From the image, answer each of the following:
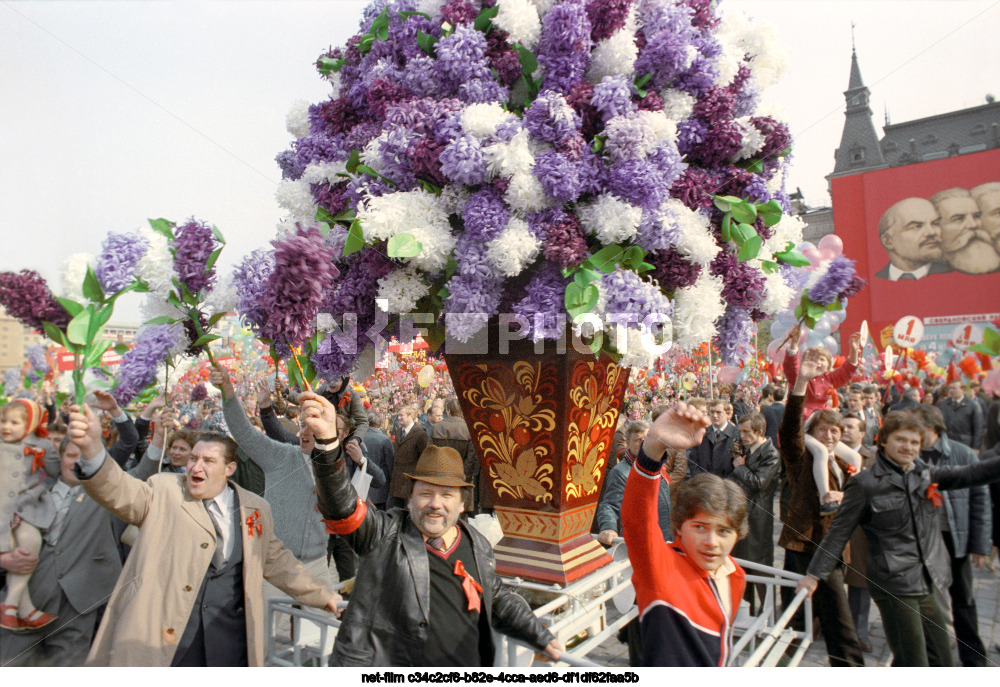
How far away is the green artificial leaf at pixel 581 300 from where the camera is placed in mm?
1354

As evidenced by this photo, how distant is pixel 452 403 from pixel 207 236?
10.3 ft

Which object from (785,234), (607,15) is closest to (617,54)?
(607,15)

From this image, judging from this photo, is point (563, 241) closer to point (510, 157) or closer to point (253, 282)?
point (510, 157)

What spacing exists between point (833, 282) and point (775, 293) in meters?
0.16

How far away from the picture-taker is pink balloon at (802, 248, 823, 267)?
1.64 metres

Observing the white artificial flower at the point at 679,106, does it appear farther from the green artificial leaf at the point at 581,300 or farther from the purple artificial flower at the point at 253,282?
the purple artificial flower at the point at 253,282

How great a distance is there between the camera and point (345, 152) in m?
1.71

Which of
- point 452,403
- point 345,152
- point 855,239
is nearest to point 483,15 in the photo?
point 345,152

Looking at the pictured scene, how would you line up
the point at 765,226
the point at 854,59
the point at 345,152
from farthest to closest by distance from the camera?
the point at 345,152 < the point at 765,226 < the point at 854,59

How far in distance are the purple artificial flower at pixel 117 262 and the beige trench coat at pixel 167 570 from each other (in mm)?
379

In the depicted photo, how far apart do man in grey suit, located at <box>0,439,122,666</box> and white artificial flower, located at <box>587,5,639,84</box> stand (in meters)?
1.42

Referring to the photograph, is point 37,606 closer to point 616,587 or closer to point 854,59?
point 616,587

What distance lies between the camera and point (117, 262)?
1314 millimetres

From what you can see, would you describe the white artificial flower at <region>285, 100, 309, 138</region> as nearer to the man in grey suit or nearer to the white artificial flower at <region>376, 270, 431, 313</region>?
the white artificial flower at <region>376, 270, 431, 313</region>
